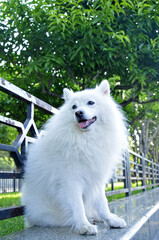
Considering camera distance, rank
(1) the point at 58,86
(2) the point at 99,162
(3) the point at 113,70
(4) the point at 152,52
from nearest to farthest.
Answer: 1. (2) the point at 99,162
2. (4) the point at 152,52
3. (3) the point at 113,70
4. (1) the point at 58,86

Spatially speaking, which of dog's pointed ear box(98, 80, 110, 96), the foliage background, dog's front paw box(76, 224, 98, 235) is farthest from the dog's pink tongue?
the foliage background

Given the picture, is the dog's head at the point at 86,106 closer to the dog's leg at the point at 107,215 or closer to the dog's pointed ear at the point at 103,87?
the dog's pointed ear at the point at 103,87

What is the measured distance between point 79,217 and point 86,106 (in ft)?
3.44

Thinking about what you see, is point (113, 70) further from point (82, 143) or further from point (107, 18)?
point (82, 143)

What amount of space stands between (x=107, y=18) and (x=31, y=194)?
12.2ft

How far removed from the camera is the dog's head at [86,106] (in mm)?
2473

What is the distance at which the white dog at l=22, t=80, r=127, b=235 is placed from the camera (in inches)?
90.3

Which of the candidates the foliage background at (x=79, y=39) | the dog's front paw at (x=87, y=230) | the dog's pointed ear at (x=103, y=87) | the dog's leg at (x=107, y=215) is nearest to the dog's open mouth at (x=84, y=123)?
the dog's pointed ear at (x=103, y=87)

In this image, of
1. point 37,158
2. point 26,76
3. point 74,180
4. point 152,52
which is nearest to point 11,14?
point 26,76

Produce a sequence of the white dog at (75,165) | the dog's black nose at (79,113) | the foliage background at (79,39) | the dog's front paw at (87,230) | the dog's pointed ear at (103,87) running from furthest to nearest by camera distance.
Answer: the foliage background at (79,39), the dog's pointed ear at (103,87), the dog's black nose at (79,113), the white dog at (75,165), the dog's front paw at (87,230)

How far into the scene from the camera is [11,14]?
6059 millimetres

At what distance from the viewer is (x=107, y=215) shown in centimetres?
248

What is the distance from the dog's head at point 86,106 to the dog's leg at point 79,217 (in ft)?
2.11

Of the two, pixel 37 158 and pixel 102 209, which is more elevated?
pixel 37 158
